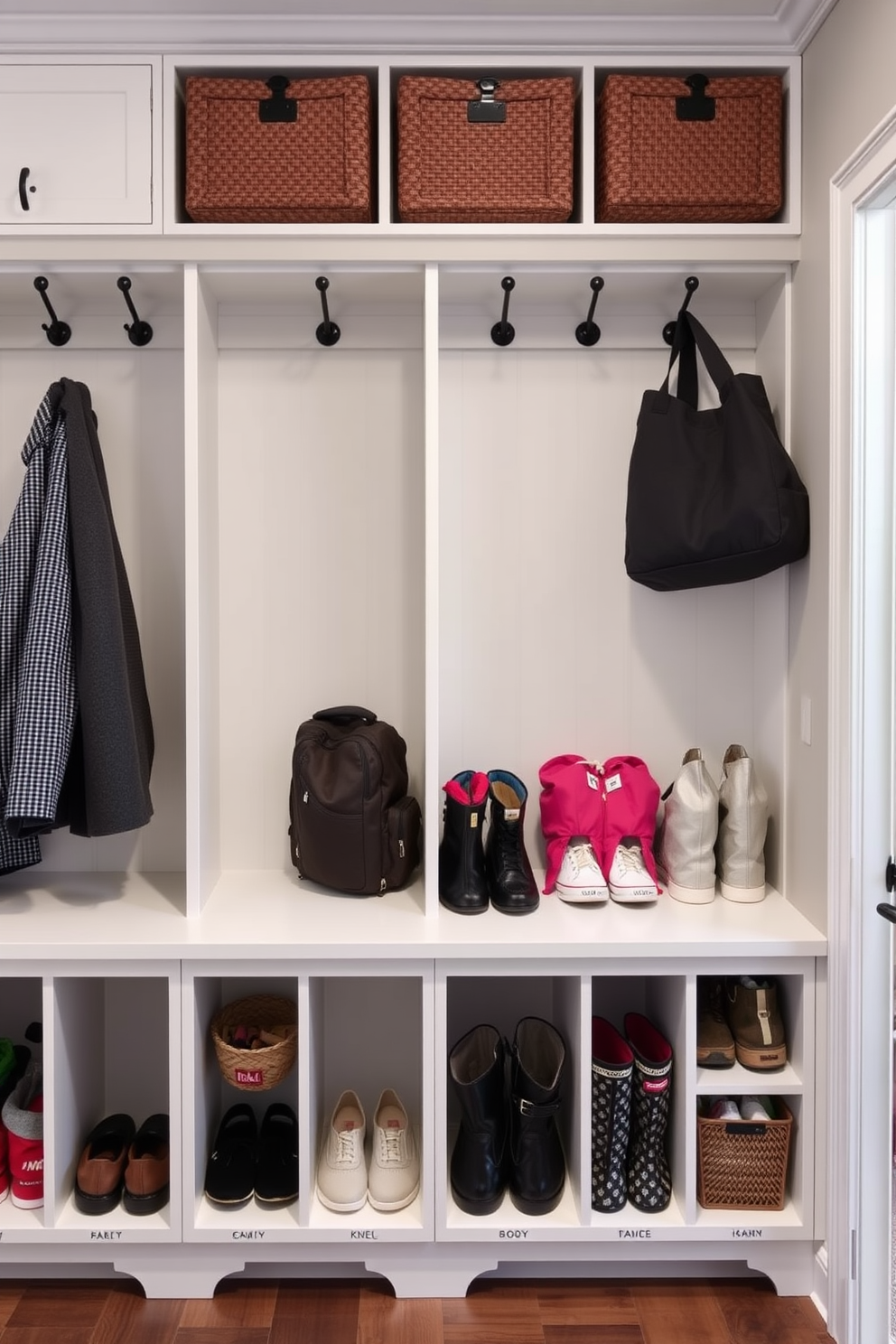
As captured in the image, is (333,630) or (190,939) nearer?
(190,939)

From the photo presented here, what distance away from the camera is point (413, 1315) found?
1.81 meters

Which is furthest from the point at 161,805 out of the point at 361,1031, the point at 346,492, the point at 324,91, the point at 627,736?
the point at 324,91

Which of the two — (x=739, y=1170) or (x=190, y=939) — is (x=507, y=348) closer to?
(x=190, y=939)

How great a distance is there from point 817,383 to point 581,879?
3.55 ft

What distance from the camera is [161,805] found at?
2242mm

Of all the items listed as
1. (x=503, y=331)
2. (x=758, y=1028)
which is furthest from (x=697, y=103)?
(x=758, y=1028)

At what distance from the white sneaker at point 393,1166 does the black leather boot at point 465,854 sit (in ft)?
1.57

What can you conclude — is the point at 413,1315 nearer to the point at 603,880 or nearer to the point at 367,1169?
the point at 367,1169

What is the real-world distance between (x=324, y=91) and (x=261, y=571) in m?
0.98

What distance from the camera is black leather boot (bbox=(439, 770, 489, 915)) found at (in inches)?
77.1

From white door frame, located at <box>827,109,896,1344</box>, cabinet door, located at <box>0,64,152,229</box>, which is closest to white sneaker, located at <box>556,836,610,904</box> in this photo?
white door frame, located at <box>827,109,896,1344</box>

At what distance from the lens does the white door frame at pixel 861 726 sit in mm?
1648

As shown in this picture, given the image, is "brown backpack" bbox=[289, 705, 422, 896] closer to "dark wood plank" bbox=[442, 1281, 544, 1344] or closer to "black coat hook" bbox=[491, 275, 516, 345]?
"dark wood plank" bbox=[442, 1281, 544, 1344]

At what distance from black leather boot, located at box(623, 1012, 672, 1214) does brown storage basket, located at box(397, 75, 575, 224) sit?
1.70 metres
